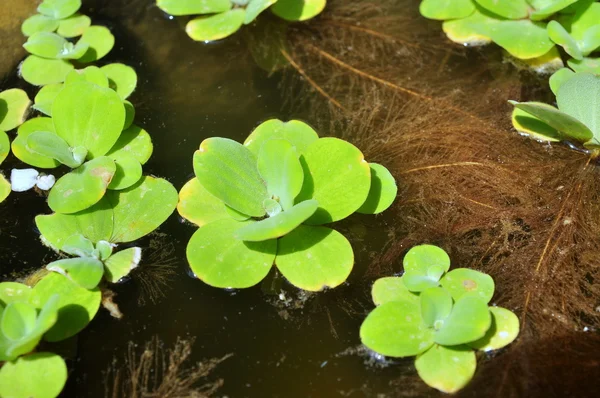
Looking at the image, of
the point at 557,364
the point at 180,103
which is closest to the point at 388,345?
the point at 557,364

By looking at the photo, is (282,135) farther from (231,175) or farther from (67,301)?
(67,301)

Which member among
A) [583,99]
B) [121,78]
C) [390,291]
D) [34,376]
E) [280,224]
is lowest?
[34,376]

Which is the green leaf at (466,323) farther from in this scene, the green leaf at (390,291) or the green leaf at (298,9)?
the green leaf at (298,9)

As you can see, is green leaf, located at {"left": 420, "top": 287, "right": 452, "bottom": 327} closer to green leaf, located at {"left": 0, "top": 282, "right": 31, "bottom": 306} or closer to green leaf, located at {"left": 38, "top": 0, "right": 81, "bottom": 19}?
green leaf, located at {"left": 0, "top": 282, "right": 31, "bottom": 306}

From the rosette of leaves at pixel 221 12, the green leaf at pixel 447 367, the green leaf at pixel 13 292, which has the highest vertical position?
the rosette of leaves at pixel 221 12

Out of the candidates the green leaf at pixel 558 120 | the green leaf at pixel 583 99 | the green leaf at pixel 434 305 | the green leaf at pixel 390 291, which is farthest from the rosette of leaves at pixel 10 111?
the green leaf at pixel 583 99

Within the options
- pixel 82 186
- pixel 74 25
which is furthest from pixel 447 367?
pixel 74 25
